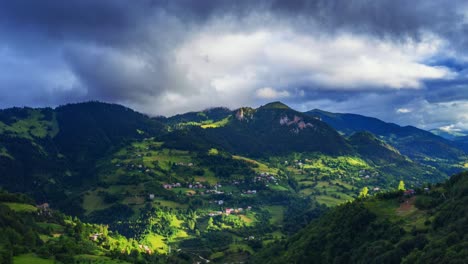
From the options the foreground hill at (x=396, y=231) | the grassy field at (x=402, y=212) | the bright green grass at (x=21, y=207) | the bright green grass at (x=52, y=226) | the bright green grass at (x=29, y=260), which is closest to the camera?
the foreground hill at (x=396, y=231)

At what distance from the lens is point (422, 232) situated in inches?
4122

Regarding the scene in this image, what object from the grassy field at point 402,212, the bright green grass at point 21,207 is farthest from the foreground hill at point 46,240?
the grassy field at point 402,212

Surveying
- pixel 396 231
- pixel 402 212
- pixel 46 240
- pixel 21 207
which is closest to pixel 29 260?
pixel 46 240

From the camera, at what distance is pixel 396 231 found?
109812 mm

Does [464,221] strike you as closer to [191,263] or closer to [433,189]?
[433,189]

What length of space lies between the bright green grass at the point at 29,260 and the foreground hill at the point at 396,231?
7470 centimetres

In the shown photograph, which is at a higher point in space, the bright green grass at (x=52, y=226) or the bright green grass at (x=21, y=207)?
the bright green grass at (x=21, y=207)

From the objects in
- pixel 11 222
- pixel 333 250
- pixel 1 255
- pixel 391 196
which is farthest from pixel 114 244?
pixel 391 196

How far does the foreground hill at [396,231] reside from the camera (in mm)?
88438

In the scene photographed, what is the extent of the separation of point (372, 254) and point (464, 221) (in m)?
23.9

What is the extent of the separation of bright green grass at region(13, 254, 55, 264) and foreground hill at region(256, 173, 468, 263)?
74.7 meters

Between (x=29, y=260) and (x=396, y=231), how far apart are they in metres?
102

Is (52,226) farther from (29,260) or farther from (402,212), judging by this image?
(402,212)

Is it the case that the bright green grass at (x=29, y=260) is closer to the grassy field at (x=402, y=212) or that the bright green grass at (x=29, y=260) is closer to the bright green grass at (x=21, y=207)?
the bright green grass at (x=21, y=207)
